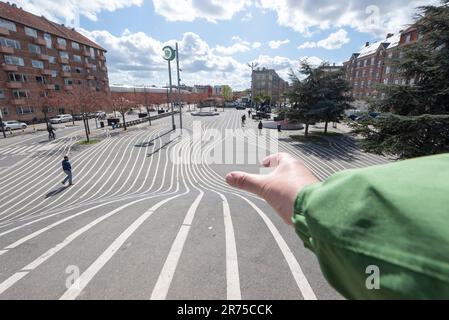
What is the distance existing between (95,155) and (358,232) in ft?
70.5

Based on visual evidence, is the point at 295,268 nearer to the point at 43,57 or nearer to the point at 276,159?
the point at 276,159

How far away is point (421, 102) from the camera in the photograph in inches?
352

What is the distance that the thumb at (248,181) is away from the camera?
1.45 meters

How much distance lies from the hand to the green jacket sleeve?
0.89ft

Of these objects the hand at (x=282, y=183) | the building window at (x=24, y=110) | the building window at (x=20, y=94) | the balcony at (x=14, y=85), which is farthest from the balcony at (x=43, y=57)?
the hand at (x=282, y=183)

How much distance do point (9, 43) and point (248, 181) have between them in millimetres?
57643

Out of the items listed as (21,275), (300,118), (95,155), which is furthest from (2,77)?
→ (21,275)

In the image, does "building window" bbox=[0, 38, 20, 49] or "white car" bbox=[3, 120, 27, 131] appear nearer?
"white car" bbox=[3, 120, 27, 131]

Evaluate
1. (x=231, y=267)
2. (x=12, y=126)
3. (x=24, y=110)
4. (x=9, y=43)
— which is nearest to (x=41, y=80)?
(x=9, y=43)

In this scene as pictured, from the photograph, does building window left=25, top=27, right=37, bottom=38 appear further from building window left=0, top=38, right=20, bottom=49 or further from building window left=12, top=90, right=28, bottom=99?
building window left=12, top=90, right=28, bottom=99

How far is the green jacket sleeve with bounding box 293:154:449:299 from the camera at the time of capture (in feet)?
1.82

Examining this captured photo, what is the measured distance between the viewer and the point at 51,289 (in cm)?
283

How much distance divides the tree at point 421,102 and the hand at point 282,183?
30.2 ft

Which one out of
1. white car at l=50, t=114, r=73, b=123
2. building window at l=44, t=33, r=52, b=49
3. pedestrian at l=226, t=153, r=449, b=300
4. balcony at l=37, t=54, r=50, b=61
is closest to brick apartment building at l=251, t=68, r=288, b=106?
building window at l=44, t=33, r=52, b=49
